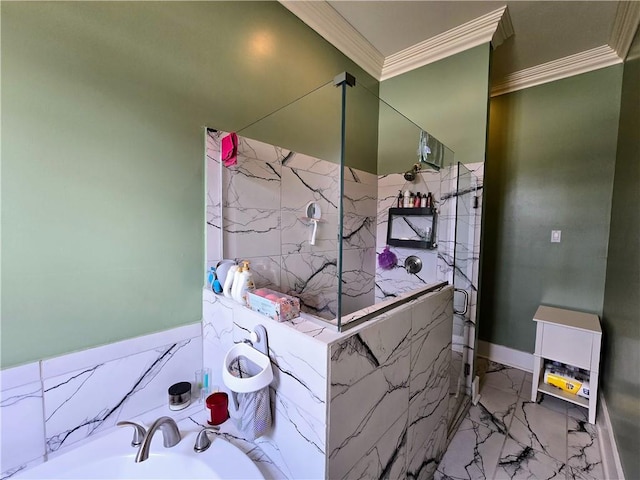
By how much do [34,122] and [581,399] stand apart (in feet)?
11.2

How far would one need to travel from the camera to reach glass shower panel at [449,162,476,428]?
191 centimetres

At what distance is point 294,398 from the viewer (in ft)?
2.96

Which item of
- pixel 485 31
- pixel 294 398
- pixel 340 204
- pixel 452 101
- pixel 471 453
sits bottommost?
pixel 471 453

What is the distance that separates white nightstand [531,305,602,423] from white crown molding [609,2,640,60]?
197 cm

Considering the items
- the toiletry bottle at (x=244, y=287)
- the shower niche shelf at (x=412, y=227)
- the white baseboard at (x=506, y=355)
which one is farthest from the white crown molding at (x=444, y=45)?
the white baseboard at (x=506, y=355)

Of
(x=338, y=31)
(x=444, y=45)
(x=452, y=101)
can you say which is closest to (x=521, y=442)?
(x=452, y=101)

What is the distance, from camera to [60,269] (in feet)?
3.32

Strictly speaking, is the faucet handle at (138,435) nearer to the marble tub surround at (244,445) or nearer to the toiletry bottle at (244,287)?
the marble tub surround at (244,445)

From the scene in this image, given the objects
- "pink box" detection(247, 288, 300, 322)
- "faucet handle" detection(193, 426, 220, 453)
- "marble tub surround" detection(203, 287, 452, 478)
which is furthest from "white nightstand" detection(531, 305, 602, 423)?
"faucet handle" detection(193, 426, 220, 453)

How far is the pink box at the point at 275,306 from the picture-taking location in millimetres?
1007

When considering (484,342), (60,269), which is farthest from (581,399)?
(60,269)

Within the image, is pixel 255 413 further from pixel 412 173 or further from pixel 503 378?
pixel 503 378

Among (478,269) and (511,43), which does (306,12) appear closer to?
(511,43)

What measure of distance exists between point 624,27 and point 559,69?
1.52ft
